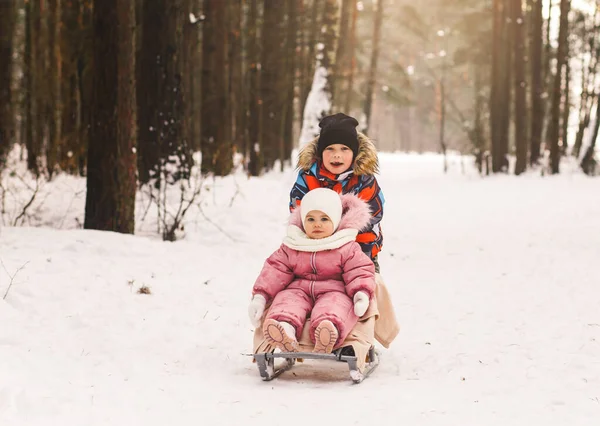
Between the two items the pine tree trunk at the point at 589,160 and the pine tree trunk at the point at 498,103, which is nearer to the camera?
the pine tree trunk at the point at 589,160

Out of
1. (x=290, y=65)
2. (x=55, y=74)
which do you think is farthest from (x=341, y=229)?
(x=290, y=65)

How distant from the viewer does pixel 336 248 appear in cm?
508

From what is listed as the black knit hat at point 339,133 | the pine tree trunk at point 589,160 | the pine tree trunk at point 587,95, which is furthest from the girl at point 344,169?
the pine tree trunk at point 587,95

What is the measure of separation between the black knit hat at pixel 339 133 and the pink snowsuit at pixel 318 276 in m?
0.54

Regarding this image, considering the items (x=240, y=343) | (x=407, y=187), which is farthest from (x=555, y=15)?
(x=240, y=343)

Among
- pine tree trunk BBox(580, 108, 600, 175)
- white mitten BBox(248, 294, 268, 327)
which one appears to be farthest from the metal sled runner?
pine tree trunk BBox(580, 108, 600, 175)

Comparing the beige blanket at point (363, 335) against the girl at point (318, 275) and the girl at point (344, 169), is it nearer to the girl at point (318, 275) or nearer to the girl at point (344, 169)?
the girl at point (318, 275)

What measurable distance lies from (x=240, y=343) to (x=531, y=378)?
2.41m

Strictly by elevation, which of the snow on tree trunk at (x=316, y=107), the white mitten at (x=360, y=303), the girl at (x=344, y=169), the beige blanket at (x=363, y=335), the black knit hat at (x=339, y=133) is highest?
the snow on tree trunk at (x=316, y=107)

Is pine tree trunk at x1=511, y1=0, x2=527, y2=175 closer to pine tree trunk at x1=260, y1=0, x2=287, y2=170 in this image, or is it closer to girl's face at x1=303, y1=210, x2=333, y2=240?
pine tree trunk at x1=260, y1=0, x2=287, y2=170

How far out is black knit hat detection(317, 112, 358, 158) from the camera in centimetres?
546

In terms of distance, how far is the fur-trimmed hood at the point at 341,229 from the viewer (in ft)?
16.6

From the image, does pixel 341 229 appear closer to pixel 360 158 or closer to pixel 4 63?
pixel 360 158

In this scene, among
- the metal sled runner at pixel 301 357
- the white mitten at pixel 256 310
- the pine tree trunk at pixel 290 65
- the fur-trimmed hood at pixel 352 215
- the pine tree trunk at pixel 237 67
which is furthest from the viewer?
the pine tree trunk at pixel 290 65
